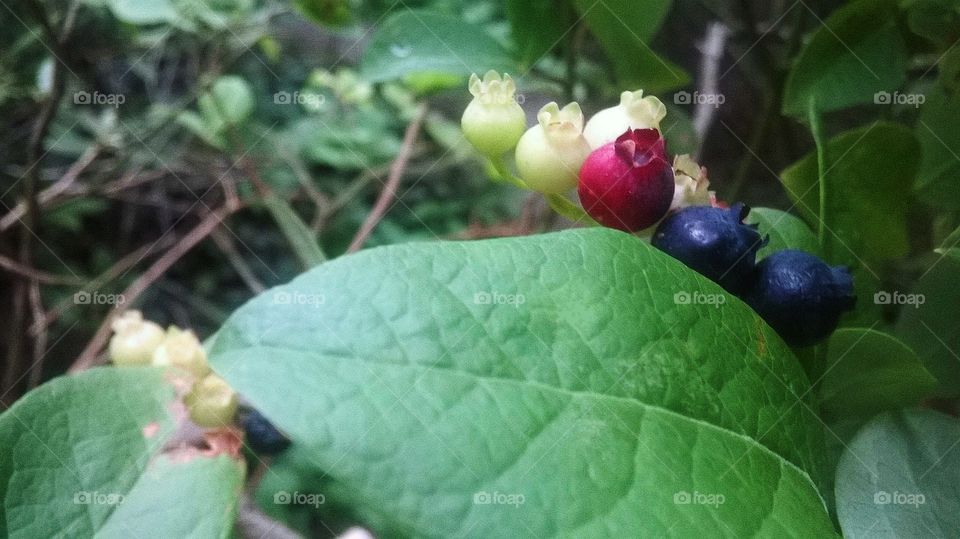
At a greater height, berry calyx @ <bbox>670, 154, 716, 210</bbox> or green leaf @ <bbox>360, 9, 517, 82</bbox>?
green leaf @ <bbox>360, 9, 517, 82</bbox>

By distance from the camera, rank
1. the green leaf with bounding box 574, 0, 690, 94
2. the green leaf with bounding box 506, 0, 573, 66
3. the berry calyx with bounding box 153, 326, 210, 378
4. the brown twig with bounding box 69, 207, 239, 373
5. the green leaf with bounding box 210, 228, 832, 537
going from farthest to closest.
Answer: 1. the brown twig with bounding box 69, 207, 239, 373
2. the green leaf with bounding box 506, 0, 573, 66
3. the green leaf with bounding box 574, 0, 690, 94
4. the berry calyx with bounding box 153, 326, 210, 378
5. the green leaf with bounding box 210, 228, 832, 537

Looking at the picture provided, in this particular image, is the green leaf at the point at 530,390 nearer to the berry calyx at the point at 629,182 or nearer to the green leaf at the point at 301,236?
the berry calyx at the point at 629,182

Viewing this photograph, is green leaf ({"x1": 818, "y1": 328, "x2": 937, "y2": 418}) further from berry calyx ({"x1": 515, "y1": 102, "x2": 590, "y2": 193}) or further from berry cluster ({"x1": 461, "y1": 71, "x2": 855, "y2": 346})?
berry calyx ({"x1": 515, "y1": 102, "x2": 590, "y2": 193})

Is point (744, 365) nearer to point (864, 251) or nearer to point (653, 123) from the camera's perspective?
point (653, 123)

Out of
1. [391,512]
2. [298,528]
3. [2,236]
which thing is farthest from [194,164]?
[391,512]

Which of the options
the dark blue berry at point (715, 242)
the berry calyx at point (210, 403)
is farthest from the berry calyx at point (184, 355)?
the dark blue berry at point (715, 242)

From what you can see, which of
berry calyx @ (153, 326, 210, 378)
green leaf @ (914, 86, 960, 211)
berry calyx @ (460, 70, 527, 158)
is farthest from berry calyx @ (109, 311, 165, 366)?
green leaf @ (914, 86, 960, 211)

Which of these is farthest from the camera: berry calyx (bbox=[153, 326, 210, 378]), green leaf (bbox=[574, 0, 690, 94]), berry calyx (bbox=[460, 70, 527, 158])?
green leaf (bbox=[574, 0, 690, 94])
